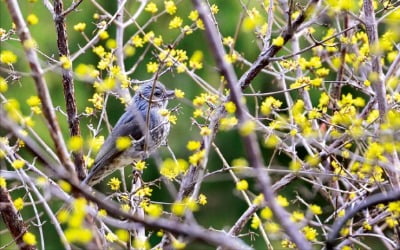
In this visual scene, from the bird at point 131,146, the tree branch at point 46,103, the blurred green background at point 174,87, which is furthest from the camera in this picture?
the blurred green background at point 174,87

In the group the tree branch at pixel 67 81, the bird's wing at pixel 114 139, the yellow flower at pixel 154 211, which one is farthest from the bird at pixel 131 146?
the yellow flower at pixel 154 211

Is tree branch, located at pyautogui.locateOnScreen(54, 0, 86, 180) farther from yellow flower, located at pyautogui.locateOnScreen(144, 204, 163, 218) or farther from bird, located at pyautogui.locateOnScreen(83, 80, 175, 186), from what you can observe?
yellow flower, located at pyautogui.locateOnScreen(144, 204, 163, 218)

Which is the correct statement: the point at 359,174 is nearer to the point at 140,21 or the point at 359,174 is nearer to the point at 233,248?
the point at 233,248

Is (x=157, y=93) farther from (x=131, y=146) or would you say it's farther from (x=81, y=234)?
(x=81, y=234)

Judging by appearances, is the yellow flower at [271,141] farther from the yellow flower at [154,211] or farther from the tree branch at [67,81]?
the tree branch at [67,81]

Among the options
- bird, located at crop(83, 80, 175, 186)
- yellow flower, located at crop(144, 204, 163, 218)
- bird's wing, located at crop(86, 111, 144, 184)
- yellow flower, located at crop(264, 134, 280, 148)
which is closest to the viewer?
yellow flower, located at crop(144, 204, 163, 218)

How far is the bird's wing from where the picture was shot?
439 centimetres

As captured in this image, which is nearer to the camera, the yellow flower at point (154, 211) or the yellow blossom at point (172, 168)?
the yellow flower at point (154, 211)

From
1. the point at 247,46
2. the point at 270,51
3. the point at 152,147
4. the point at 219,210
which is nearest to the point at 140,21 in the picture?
the point at 247,46

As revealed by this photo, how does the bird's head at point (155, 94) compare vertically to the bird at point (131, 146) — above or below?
above

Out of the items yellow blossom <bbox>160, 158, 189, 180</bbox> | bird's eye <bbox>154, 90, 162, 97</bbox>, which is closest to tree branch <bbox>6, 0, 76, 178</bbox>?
yellow blossom <bbox>160, 158, 189, 180</bbox>

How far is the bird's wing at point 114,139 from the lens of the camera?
4.39 m

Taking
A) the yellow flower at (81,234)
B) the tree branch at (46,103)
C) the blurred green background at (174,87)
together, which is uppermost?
the tree branch at (46,103)

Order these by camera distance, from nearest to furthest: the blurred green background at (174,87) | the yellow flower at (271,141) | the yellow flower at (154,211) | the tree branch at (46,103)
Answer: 1. the tree branch at (46,103)
2. the yellow flower at (154,211)
3. the yellow flower at (271,141)
4. the blurred green background at (174,87)
